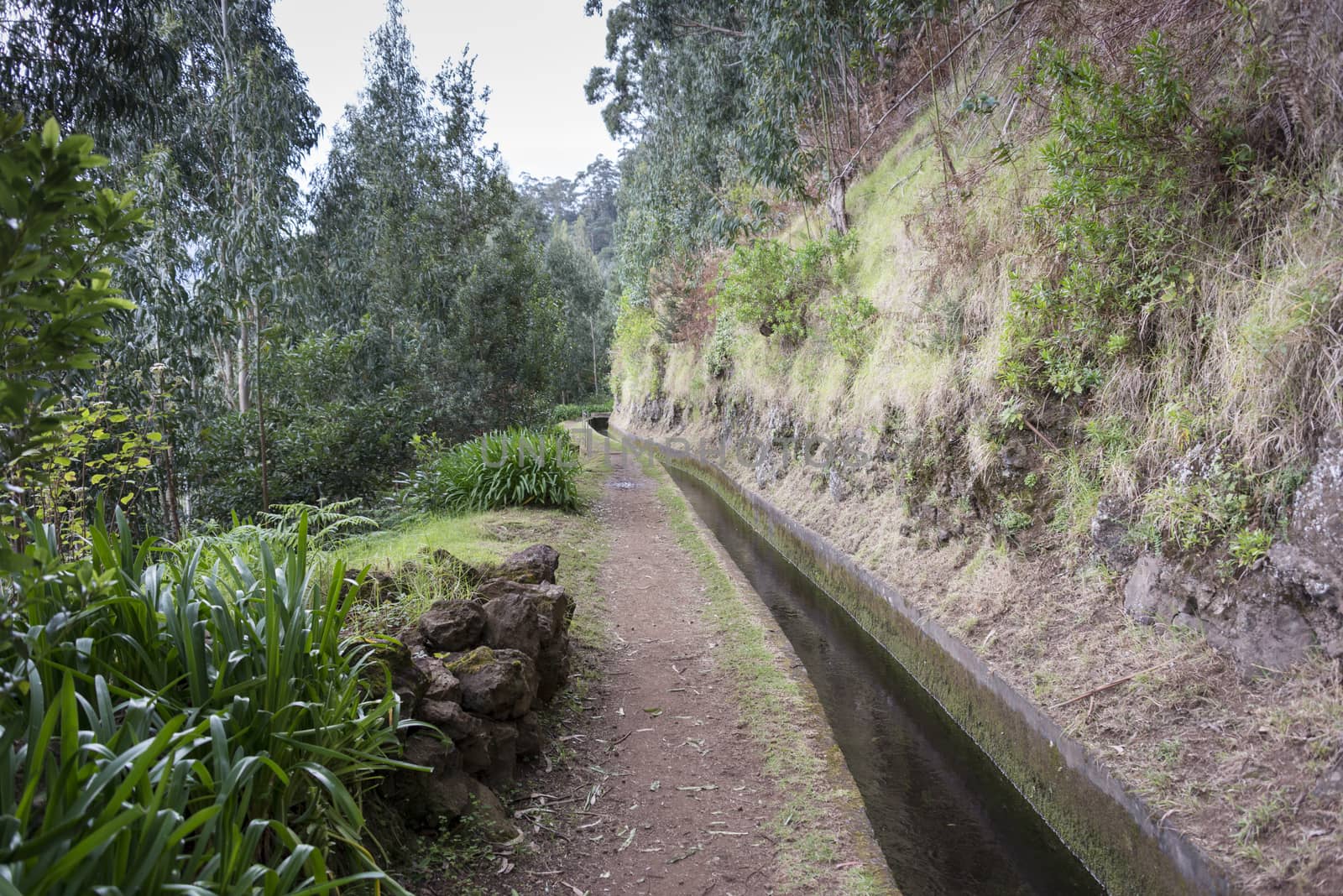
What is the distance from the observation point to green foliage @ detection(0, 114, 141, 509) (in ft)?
4.31

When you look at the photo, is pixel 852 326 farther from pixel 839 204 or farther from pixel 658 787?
pixel 658 787

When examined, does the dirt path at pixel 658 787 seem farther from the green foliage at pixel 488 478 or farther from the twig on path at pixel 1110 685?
the green foliage at pixel 488 478

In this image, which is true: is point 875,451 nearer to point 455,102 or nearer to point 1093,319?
point 1093,319

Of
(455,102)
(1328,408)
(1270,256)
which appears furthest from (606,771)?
(455,102)

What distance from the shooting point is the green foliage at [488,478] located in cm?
986

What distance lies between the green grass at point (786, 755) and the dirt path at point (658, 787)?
0.09 m

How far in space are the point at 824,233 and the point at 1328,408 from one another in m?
9.52

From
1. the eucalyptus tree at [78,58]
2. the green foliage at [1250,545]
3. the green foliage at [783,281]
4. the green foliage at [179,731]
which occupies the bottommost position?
the green foliage at [179,731]

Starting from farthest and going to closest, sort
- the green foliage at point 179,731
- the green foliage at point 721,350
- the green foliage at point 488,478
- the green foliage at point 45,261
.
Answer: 1. the green foliage at point 721,350
2. the green foliage at point 488,478
3. the green foliage at point 179,731
4. the green foliage at point 45,261

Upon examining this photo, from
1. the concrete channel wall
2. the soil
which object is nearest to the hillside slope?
the concrete channel wall

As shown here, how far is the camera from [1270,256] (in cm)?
388

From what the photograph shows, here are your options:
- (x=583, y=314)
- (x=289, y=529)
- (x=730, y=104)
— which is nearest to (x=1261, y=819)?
(x=289, y=529)

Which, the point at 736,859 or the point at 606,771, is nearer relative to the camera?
the point at 736,859

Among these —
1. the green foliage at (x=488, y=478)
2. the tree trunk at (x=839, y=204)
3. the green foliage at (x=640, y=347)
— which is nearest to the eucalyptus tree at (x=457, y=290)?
the green foliage at (x=488, y=478)
